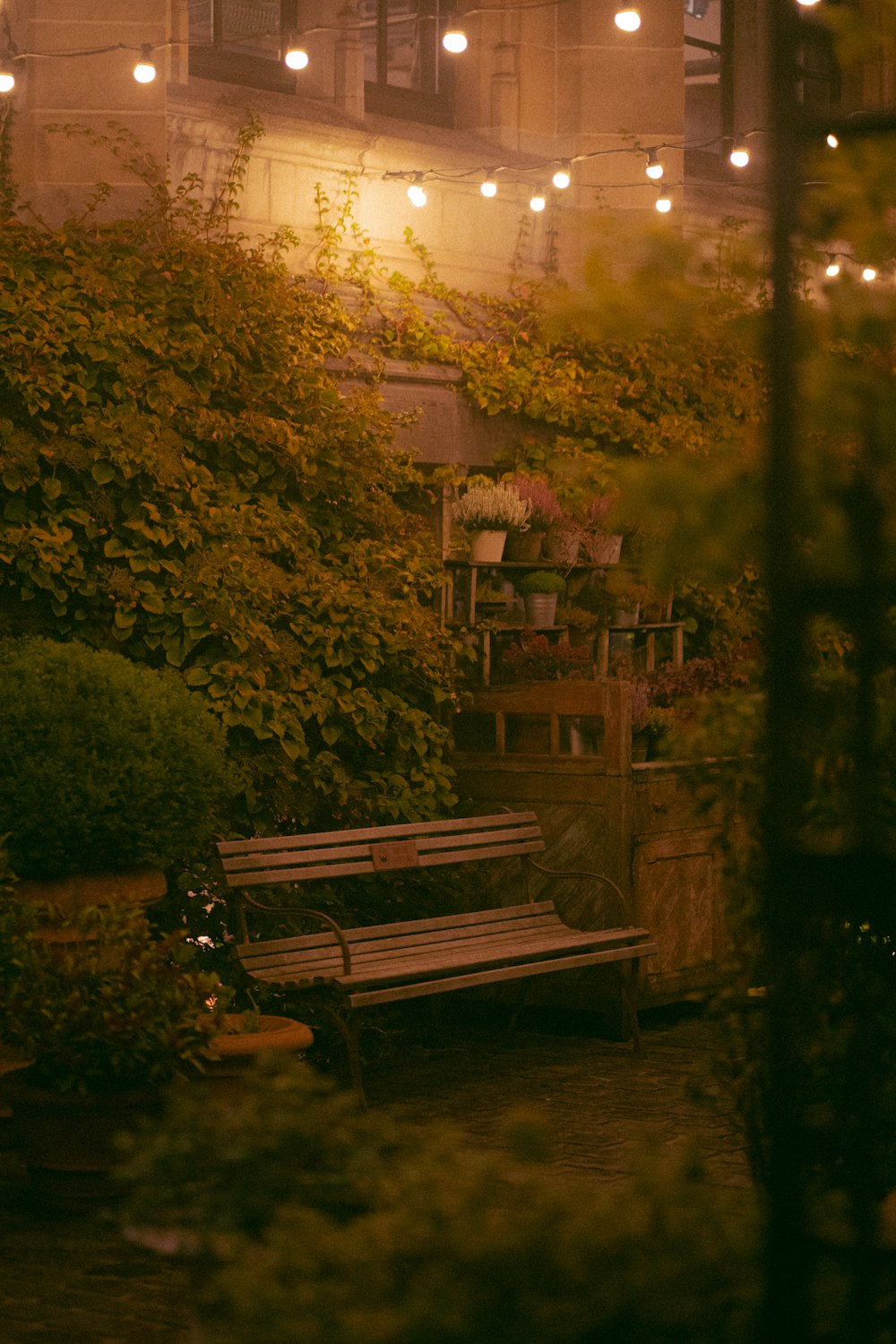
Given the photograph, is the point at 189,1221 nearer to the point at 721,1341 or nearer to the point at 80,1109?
the point at 721,1341

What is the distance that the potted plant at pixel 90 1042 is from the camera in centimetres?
531

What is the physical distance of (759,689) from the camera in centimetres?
420

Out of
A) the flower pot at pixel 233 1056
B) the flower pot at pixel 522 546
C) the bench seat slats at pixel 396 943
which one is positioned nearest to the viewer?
the flower pot at pixel 233 1056

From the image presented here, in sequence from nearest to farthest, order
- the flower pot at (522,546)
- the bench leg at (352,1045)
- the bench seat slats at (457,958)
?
the bench leg at (352,1045)
the bench seat slats at (457,958)
the flower pot at (522,546)

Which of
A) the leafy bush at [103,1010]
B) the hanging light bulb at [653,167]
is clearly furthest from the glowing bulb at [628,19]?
the leafy bush at [103,1010]

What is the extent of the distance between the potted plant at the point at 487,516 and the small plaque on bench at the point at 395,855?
6.98 ft

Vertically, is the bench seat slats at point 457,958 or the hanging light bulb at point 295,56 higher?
the hanging light bulb at point 295,56

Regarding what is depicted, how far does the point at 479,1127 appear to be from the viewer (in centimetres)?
651

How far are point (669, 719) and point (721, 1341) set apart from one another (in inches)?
233

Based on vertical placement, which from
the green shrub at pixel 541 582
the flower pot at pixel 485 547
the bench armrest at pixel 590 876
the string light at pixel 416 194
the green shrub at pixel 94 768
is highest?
the string light at pixel 416 194

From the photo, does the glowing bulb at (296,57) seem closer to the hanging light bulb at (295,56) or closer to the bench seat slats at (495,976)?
the hanging light bulb at (295,56)

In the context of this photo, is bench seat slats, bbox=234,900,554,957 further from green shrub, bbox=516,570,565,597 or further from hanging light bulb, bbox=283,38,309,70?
hanging light bulb, bbox=283,38,309,70

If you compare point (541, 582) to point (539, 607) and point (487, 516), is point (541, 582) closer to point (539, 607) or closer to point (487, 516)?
point (539, 607)

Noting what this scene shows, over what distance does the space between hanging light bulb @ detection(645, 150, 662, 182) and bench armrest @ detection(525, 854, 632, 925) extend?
4.81 metres
